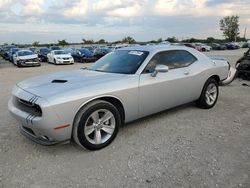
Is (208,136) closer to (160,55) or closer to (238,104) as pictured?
(160,55)

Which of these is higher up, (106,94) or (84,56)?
(106,94)

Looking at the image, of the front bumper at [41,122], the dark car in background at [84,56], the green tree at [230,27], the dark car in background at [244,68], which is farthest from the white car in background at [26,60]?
the green tree at [230,27]

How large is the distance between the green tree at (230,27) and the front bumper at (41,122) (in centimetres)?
7530

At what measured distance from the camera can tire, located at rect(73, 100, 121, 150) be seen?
3430mm

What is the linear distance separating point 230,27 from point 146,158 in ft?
248

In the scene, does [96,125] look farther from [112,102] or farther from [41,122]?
[41,122]

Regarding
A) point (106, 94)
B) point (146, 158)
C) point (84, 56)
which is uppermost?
point (106, 94)

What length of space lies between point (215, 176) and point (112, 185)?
1.26 metres

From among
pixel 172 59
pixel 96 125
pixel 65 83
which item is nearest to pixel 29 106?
pixel 65 83

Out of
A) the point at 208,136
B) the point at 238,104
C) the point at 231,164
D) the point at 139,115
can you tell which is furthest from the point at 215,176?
the point at 238,104

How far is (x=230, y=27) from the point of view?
6988 centimetres

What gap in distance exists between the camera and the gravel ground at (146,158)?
9.55 feet

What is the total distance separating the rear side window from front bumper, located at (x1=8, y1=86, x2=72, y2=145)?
5.96 ft

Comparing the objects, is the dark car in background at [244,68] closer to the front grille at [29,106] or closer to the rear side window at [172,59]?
the rear side window at [172,59]
